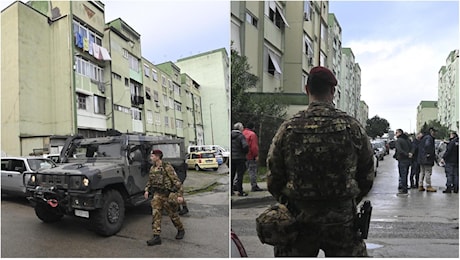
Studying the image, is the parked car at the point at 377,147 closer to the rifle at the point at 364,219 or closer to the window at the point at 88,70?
the rifle at the point at 364,219

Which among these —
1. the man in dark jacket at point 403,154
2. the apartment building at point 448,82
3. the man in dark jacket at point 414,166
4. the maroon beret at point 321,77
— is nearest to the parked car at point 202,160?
the maroon beret at point 321,77

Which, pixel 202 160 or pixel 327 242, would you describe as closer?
pixel 327 242

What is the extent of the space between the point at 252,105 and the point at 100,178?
1.50 m

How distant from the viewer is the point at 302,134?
1.65 meters

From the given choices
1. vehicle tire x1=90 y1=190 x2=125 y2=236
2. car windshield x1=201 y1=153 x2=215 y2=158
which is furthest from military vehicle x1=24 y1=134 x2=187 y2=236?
car windshield x1=201 y1=153 x2=215 y2=158

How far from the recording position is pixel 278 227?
1.68m

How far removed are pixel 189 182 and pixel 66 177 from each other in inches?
38.4

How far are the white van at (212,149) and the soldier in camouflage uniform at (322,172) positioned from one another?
2.98 feet

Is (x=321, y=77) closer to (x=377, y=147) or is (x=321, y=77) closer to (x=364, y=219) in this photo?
(x=364, y=219)

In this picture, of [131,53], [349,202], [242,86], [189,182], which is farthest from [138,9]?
[349,202]

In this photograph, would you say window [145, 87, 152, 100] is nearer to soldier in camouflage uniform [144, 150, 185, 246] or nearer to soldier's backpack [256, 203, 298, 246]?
soldier in camouflage uniform [144, 150, 185, 246]

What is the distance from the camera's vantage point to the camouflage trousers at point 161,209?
2902 millimetres

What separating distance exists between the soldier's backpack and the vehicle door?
6.71ft

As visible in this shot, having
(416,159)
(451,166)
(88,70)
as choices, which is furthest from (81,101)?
(416,159)
